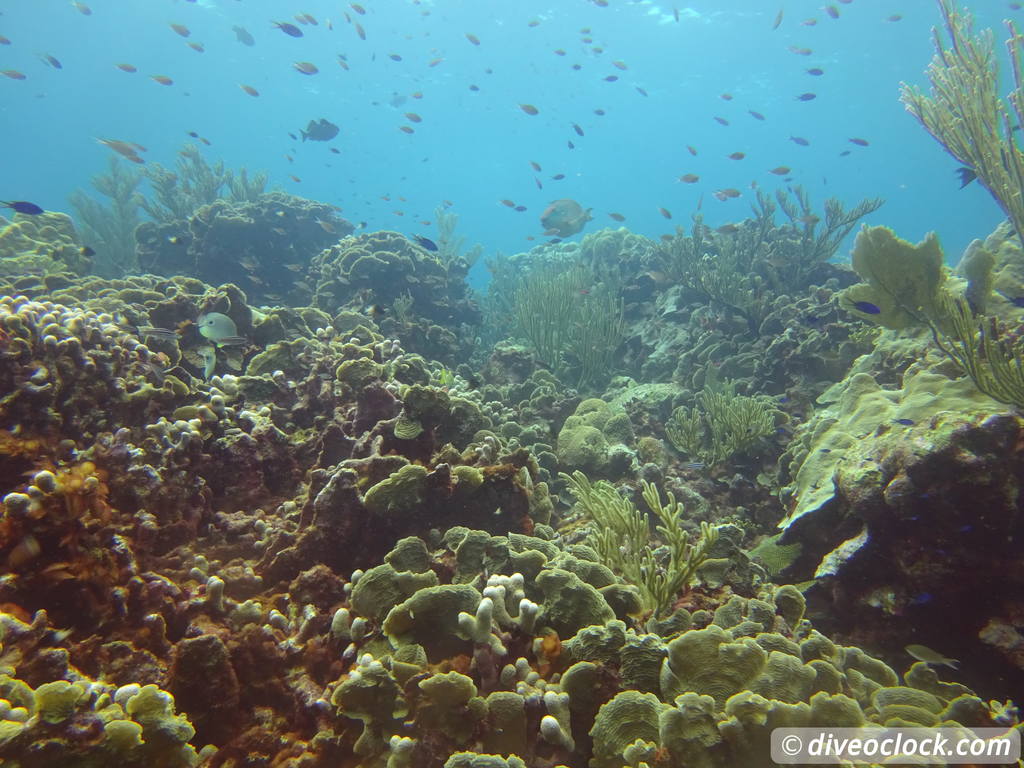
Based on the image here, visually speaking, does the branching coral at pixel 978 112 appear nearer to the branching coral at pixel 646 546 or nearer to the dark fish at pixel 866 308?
the dark fish at pixel 866 308

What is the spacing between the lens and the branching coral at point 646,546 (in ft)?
9.52

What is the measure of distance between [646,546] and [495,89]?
76.8m

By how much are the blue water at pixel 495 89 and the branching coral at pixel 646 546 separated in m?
14.8

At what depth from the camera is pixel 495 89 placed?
67.5m

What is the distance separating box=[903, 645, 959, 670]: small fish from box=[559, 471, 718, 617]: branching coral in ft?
4.43

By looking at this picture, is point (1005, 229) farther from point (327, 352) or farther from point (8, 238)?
point (8, 238)

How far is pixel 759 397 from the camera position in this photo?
7793mm

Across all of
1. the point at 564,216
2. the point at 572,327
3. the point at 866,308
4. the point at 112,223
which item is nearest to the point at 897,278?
the point at 866,308

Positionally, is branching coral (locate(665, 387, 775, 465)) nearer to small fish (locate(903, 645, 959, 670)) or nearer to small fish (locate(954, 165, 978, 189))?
small fish (locate(903, 645, 959, 670))

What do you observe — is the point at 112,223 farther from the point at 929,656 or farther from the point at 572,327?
the point at 929,656

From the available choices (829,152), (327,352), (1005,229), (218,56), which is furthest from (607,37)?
(829,152)

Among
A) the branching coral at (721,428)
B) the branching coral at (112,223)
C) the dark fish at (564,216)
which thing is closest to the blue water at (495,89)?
→ the dark fish at (564,216)

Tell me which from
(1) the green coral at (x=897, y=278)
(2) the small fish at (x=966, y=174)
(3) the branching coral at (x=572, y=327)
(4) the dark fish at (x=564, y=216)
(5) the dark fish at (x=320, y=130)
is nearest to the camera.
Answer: (1) the green coral at (x=897, y=278)

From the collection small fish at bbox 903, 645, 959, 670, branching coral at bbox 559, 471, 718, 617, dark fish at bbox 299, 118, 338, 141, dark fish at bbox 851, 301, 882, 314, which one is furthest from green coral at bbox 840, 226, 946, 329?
dark fish at bbox 299, 118, 338, 141
